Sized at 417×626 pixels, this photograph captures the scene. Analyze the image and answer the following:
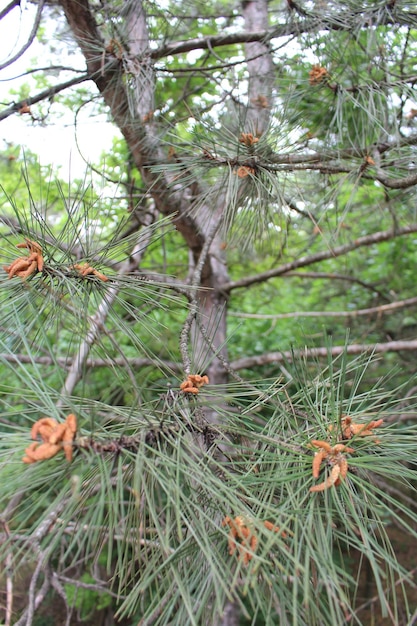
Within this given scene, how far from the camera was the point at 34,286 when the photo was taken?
738 mm

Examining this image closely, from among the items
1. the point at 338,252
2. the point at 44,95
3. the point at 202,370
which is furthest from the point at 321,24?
the point at 202,370

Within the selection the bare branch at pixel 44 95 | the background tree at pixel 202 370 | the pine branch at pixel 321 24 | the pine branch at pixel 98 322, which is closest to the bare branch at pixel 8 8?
the background tree at pixel 202 370

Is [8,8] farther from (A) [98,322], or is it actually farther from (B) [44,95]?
(A) [98,322]

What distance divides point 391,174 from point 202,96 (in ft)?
5.20

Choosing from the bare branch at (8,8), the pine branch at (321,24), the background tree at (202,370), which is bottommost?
the background tree at (202,370)

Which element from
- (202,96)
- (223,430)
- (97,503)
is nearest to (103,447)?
(97,503)

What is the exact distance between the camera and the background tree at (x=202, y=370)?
0.55m

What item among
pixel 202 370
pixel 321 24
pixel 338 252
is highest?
pixel 321 24

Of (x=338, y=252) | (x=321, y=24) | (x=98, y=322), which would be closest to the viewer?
(x=98, y=322)

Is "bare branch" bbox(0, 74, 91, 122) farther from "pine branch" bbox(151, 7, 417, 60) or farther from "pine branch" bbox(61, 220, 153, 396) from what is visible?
"pine branch" bbox(61, 220, 153, 396)

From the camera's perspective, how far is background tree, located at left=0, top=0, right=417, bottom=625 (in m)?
0.55

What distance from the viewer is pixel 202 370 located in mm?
820

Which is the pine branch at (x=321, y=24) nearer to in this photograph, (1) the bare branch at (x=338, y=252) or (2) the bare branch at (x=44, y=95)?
(2) the bare branch at (x=44, y=95)

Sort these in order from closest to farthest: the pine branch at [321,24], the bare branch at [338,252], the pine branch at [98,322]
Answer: the pine branch at [98,322] < the pine branch at [321,24] < the bare branch at [338,252]
